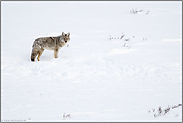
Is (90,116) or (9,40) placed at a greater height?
(9,40)

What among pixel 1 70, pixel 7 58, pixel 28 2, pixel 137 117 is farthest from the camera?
pixel 28 2

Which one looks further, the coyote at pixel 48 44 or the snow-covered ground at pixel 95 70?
the coyote at pixel 48 44

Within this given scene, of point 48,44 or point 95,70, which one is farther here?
point 48,44

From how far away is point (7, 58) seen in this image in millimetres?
10164

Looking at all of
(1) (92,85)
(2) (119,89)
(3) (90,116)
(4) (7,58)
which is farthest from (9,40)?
(3) (90,116)

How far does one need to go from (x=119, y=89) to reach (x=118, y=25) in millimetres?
9048

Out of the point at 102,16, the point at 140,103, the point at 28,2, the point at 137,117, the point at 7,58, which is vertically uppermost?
the point at 28,2

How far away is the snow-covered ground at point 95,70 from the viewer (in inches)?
231

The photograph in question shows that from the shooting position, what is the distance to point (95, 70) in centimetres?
888

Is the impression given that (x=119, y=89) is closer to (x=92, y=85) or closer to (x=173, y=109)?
(x=92, y=85)

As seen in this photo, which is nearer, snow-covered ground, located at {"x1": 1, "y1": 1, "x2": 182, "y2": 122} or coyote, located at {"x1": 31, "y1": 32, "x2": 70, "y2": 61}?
snow-covered ground, located at {"x1": 1, "y1": 1, "x2": 182, "y2": 122}

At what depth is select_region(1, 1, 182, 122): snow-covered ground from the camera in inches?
231

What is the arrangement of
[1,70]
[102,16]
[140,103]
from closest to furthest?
[140,103]
[1,70]
[102,16]

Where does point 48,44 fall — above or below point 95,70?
above
